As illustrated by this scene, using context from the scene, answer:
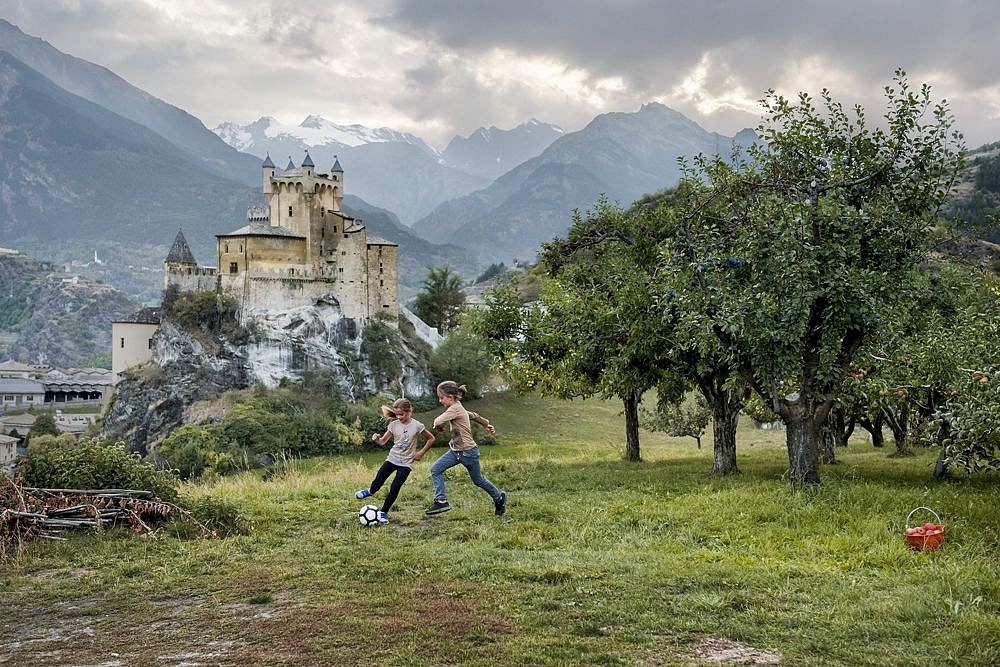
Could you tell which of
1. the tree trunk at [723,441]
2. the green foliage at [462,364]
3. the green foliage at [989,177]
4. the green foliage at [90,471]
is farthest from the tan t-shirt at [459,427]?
the green foliage at [989,177]

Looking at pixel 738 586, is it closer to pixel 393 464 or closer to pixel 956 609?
pixel 956 609

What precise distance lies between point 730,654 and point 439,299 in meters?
100

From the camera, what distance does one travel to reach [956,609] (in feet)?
23.9

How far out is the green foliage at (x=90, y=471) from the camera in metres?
12.6

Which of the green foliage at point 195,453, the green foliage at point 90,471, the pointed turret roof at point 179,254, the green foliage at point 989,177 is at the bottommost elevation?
the green foliage at point 195,453

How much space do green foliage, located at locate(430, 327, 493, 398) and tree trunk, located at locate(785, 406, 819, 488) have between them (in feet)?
203

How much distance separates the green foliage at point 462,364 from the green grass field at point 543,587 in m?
63.8

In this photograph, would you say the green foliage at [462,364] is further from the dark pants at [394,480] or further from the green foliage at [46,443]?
the dark pants at [394,480]

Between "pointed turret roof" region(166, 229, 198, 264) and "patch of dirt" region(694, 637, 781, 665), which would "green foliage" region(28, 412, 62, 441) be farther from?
"patch of dirt" region(694, 637, 781, 665)

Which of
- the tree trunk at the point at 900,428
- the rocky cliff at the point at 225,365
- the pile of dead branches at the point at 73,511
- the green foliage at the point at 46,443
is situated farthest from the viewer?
the rocky cliff at the point at 225,365

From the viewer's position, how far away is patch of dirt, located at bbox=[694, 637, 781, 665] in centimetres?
641

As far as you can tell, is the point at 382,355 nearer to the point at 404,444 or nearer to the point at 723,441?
the point at 723,441

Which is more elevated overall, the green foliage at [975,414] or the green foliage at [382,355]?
the green foliage at [382,355]

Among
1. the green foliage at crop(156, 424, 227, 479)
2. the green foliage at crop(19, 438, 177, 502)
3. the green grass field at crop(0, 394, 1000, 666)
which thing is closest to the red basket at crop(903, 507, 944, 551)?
the green grass field at crop(0, 394, 1000, 666)
